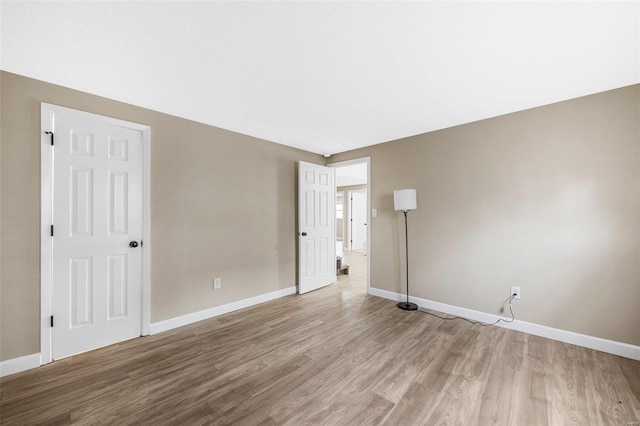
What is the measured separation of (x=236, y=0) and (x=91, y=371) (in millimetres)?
2916

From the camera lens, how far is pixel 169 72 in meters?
2.00

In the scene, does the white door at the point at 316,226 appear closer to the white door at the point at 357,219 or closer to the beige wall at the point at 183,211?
the beige wall at the point at 183,211

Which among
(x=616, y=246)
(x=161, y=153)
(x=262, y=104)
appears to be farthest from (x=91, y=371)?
(x=616, y=246)

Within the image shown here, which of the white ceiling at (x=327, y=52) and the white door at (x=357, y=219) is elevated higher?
the white ceiling at (x=327, y=52)

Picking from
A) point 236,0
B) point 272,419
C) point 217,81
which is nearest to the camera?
point 236,0

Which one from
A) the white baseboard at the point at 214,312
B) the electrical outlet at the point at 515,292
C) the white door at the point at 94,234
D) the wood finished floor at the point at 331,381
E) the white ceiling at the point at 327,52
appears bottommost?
the wood finished floor at the point at 331,381

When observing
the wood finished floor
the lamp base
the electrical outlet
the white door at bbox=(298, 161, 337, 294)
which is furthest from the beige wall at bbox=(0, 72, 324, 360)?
the electrical outlet

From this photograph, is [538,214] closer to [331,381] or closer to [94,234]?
[331,381]

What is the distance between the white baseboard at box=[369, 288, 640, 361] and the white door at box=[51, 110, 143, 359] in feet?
11.6

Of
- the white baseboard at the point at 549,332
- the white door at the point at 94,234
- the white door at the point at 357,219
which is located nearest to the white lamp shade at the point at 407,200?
the white baseboard at the point at 549,332

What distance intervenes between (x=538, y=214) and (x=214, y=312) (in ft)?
12.8

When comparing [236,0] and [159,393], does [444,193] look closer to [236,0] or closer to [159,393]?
[236,0]

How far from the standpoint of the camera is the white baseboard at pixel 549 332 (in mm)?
2209

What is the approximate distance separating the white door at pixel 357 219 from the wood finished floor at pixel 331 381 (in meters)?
A: 6.37
